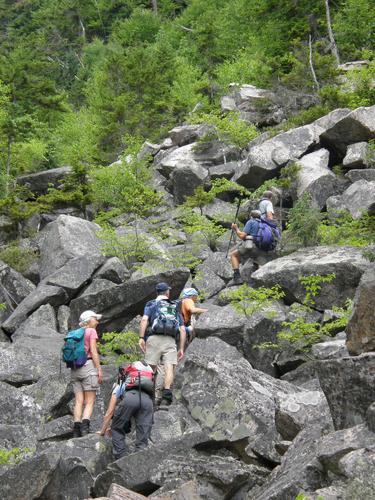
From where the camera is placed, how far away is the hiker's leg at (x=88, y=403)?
1170 centimetres

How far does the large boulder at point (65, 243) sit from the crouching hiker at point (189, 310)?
Result: 6883mm

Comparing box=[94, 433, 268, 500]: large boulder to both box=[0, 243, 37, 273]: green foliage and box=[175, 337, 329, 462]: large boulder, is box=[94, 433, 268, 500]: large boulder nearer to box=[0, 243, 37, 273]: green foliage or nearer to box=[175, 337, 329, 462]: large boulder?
box=[175, 337, 329, 462]: large boulder

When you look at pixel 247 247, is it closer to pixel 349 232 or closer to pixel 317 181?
pixel 349 232

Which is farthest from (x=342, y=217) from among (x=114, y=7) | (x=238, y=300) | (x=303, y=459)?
(x=114, y=7)

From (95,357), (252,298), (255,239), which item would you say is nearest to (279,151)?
(255,239)

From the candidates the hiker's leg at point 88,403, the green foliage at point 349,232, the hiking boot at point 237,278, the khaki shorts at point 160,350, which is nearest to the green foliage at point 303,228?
the green foliage at point 349,232

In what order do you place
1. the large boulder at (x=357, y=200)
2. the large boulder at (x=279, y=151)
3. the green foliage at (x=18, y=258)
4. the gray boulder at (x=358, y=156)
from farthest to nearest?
1. the large boulder at (x=279, y=151)
2. the green foliage at (x=18, y=258)
3. the gray boulder at (x=358, y=156)
4. the large boulder at (x=357, y=200)

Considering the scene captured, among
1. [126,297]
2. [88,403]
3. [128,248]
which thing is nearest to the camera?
[88,403]

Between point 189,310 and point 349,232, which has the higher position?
point 189,310

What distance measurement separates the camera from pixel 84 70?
183 feet

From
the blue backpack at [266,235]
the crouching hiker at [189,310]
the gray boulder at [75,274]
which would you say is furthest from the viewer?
the gray boulder at [75,274]

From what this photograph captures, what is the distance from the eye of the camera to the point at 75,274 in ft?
65.3

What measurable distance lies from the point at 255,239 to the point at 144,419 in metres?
8.34

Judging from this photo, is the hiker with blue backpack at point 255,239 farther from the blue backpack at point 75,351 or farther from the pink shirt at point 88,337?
the blue backpack at point 75,351
